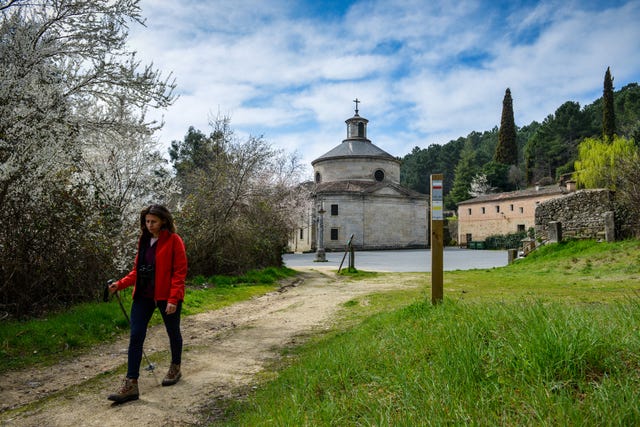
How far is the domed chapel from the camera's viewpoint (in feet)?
166

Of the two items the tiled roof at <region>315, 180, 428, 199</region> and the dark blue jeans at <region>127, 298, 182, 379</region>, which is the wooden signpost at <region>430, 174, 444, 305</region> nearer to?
the dark blue jeans at <region>127, 298, 182, 379</region>

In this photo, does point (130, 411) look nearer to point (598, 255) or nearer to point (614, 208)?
point (598, 255)


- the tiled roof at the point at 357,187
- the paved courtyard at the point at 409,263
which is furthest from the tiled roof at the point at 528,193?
the paved courtyard at the point at 409,263

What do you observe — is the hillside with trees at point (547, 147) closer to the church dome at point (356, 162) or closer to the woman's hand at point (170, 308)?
the church dome at point (356, 162)

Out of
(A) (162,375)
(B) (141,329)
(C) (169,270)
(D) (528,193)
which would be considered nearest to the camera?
(B) (141,329)

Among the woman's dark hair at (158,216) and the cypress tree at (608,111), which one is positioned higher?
the cypress tree at (608,111)

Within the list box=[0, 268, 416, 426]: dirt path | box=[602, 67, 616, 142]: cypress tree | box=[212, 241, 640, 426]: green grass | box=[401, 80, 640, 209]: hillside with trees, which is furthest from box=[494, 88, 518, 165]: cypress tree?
box=[212, 241, 640, 426]: green grass

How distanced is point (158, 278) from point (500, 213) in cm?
5478

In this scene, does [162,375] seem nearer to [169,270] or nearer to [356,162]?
[169,270]

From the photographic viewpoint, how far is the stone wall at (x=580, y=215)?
59.6ft

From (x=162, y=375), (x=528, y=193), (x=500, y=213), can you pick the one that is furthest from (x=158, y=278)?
(x=500, y=213)

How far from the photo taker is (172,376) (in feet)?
16.4

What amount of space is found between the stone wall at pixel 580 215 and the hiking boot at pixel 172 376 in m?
17.9

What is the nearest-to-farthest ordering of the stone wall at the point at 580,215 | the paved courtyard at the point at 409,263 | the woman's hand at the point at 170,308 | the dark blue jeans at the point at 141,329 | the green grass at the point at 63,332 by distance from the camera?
the dark blue jeans at the point at 141,329 < the woman's hand at the point at 170,308 < the green grass at the point at 63,332 < the stone wall at the point at 580,215 < the paved courtyard at the point at 409,263
